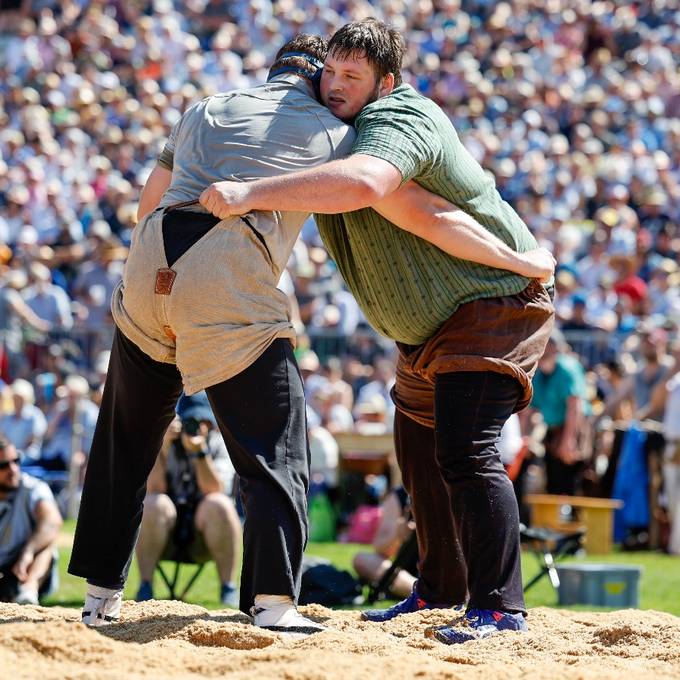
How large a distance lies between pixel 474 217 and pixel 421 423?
86cm

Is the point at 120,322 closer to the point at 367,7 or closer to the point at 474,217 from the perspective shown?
the point at 474,217

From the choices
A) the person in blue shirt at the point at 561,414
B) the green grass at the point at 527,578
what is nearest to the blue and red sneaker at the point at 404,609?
the green grass at the point at 527,578

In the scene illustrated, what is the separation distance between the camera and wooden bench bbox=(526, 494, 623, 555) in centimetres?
1133

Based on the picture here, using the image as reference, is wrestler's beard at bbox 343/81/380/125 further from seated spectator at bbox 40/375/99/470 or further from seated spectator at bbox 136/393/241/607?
seated spectator at bbox 40/375/99/470

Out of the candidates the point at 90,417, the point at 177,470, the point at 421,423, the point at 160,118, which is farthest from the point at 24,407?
the point at 421,423

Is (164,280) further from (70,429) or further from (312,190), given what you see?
(70,429)

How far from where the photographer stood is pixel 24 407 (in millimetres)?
13281

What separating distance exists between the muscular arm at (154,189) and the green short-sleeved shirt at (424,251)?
0.59 meters

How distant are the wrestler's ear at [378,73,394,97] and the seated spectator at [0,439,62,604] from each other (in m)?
4.12

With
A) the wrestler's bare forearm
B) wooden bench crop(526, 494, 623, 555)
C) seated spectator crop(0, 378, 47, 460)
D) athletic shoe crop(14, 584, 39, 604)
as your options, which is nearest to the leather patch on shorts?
the wrestler's bare forearm

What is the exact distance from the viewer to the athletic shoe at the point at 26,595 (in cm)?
761

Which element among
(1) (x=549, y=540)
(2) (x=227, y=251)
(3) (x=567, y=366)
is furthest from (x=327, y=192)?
(3) (x=567, y=366)

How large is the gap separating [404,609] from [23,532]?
Result: 3386mm

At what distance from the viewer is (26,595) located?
768 cm
